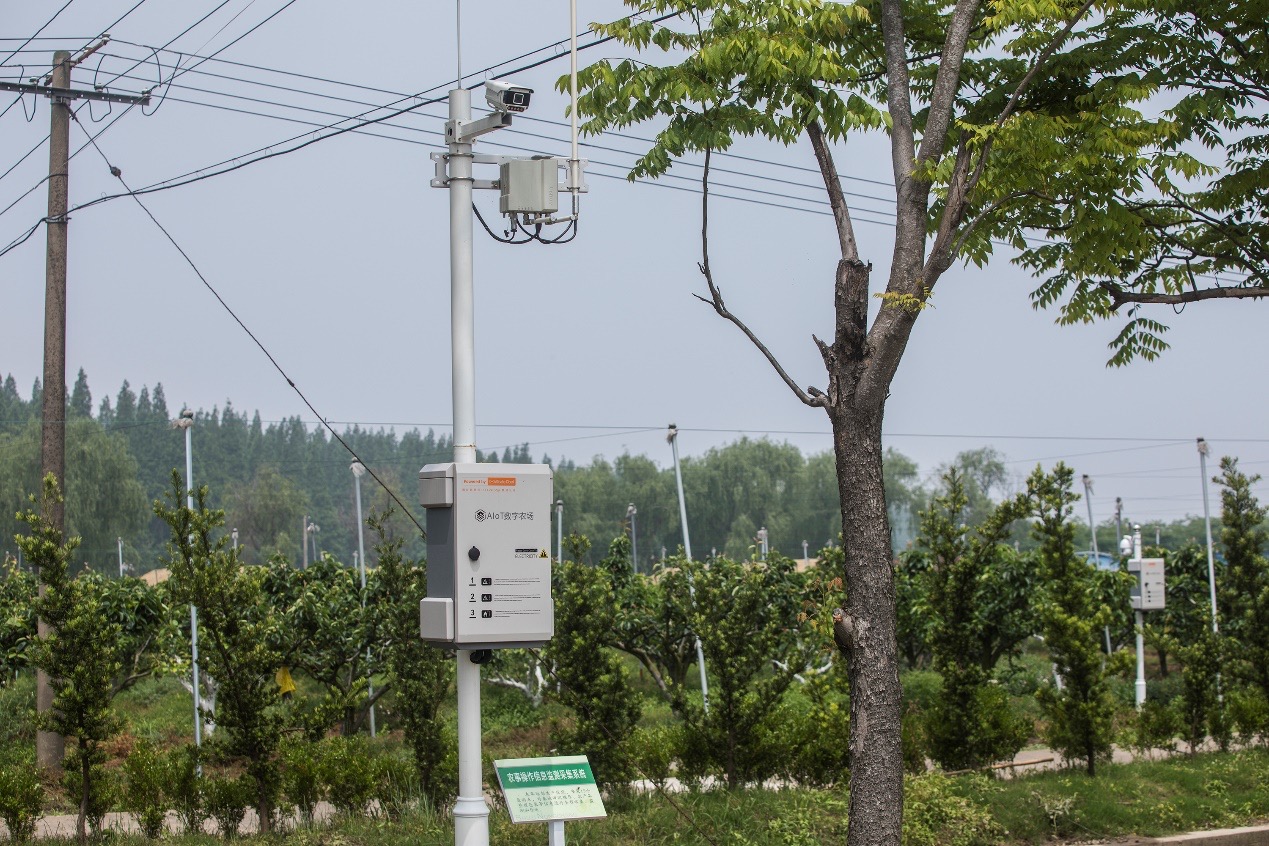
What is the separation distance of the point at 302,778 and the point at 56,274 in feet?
26.8

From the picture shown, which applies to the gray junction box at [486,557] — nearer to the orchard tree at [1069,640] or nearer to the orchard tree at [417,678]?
the orchard tree at [417,678]

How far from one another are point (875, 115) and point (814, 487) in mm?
88753

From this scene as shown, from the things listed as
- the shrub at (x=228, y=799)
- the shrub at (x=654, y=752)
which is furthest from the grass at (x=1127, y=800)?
the shrub at (x=228, y=799)

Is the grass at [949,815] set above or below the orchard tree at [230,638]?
below

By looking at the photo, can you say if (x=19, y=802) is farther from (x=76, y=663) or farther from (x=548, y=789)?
(x=548, y=789)

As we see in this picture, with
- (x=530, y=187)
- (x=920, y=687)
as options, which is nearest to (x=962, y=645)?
(x=530, y=187)

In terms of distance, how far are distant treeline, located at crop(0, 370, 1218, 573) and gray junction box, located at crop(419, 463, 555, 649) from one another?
184 ft

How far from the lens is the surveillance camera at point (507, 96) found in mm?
7301

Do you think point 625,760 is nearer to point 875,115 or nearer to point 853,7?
point 875,115

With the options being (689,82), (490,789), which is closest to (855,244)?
(689,82)

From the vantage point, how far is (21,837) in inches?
376

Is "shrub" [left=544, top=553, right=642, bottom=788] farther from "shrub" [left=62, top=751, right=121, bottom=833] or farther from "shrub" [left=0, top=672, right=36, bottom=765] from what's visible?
"shrub" [left=0, top=672, right=36, bottom=765]

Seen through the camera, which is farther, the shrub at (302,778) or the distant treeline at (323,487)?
the distant treeline at (323,487)

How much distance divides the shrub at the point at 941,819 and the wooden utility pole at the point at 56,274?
1013 centimetres
